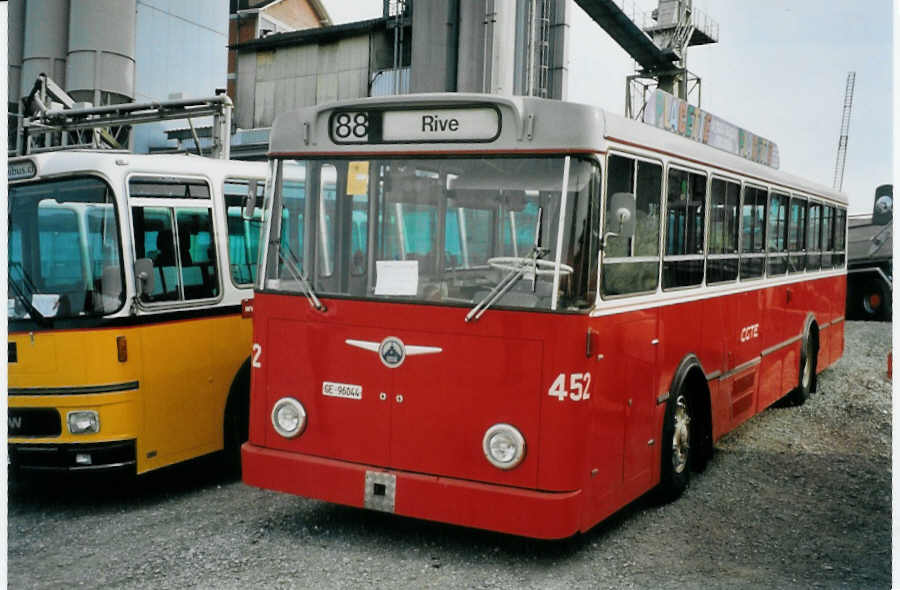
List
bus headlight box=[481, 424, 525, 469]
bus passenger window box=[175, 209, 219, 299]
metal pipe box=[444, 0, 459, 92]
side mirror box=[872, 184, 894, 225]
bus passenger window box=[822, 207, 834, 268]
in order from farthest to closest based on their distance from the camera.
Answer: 1. metal pipe box=[444, 0, 459, 92]
2. side mirror box=[872, 184, 894, 225]
3. bus passenger window box=[822, 207, 834, 268]
4. bus passenger window box=[175, 209, 219, 299]
5. bus headlight box=[481, 424, 525, 469]

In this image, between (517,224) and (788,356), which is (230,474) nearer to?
(517,224)

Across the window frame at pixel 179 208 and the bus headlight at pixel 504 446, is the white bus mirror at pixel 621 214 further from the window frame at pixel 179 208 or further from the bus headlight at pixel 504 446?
the window frame at pixel 179 208

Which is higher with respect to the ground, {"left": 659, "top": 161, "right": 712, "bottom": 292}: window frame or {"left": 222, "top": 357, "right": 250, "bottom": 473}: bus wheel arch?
{"left": 659, "top": 161, "right": 712, "bottom": 292}: window frame

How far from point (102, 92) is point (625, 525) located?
11133 mm

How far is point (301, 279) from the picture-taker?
5816 millimetres

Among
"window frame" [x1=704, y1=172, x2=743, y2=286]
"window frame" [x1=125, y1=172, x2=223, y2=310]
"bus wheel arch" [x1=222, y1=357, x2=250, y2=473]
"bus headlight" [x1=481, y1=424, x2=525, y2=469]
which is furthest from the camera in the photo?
"bus wheel arch" [x1=222, y1=357, x2=250, y2=473]

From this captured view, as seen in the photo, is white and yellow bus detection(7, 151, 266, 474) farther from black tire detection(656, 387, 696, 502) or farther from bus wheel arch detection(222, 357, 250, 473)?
black tire detection(656, 387, 696, 502)

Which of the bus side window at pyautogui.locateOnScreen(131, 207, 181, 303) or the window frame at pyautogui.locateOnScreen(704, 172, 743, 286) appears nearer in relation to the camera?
the bus side window at pyautogui.locateOnScreen(131, 207, 181, 303)

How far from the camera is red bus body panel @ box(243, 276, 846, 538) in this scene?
5133mm

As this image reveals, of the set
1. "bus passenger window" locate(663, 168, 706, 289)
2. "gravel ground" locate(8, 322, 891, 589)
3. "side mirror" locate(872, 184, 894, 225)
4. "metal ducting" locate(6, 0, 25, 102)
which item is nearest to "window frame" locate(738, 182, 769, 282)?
"bus passenger window" locate(663, 168, 706, 289)

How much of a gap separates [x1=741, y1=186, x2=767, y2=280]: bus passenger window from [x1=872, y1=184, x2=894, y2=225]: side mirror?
6.92 metres

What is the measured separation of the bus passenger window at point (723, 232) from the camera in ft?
23.1

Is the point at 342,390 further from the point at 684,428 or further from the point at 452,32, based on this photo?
the point at 452,32

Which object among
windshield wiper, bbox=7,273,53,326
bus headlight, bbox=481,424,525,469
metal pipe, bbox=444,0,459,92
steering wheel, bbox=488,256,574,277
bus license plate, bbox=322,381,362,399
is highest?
metal pipe, bbox=444,0,459,92
